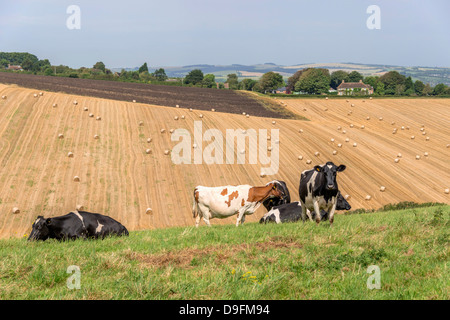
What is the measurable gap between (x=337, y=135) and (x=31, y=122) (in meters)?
30.7

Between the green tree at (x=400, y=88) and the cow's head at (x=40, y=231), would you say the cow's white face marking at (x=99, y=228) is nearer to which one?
the cow's head at (x=40, y=231)

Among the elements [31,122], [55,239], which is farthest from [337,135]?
[55,239]

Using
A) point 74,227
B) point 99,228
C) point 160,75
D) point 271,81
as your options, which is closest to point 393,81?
point 271,81

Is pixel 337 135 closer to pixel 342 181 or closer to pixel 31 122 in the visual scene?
pixel 342 181

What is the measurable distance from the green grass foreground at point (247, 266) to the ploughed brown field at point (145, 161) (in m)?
15.0

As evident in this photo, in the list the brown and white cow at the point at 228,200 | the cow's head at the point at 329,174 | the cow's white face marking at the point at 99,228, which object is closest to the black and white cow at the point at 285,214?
the brown and white cow at the point at 228,200

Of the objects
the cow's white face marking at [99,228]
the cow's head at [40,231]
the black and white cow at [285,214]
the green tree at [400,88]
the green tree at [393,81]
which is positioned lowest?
the black and white cow at [285,214]

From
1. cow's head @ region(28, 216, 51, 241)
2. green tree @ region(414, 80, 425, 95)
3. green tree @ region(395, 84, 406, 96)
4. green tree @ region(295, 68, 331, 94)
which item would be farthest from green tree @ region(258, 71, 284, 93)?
cow's head @ region(28, 216, 51, 241)

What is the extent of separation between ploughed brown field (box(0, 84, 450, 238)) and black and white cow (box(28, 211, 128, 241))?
891 centimetres

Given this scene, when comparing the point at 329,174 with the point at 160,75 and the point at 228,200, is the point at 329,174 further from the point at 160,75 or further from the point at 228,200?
the point at 160,75

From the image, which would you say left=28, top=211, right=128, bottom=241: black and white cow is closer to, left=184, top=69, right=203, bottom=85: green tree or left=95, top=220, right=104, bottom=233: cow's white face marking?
left=95, top=220, right=104, bottom=233: cow's white face marking

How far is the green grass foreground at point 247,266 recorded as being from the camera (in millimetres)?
9461

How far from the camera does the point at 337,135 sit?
5000cm

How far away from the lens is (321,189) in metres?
18.7
